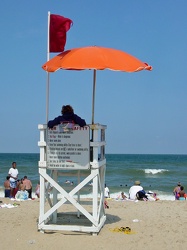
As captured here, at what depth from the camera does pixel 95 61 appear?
7324mm

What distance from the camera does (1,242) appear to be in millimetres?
7031

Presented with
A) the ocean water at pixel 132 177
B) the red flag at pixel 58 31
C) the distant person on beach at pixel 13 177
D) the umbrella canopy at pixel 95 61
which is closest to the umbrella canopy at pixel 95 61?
the umbrella canopy at pixel 95 61

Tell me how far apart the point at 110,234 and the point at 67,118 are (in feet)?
7.30

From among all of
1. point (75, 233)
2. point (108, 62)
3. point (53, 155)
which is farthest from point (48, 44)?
point (75, 233)

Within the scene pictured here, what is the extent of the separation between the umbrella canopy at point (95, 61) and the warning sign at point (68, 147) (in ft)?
3.50

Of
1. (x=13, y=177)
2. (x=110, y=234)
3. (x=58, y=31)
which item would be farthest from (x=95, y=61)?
(x=13, y=177)

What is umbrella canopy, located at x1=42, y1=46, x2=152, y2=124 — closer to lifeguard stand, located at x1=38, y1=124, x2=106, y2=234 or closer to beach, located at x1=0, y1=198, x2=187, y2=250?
lifeguard stand, located at x1=38, y1=124, x2=106, y2=234

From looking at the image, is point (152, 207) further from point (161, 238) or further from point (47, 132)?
point (47, 132)

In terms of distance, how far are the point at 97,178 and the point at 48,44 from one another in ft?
9.37

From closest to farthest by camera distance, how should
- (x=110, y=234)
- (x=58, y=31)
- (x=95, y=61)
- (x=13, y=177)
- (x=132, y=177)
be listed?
(x=95, y=61) < (x=110, y=234) < (x=58, y=31) < (x=13, y=177) < (x=132, y=177)

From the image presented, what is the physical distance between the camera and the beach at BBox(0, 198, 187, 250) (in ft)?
22.7

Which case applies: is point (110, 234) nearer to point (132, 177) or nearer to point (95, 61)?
point (95, 61)

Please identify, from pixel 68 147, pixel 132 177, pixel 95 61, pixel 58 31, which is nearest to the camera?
pixel 95 61

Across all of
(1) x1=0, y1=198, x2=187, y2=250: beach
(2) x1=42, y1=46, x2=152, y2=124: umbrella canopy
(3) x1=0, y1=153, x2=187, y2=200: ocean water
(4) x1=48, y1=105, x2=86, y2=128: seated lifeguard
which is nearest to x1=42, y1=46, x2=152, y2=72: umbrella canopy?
(2) x1=42, y1=46, x2=152, y2=124: umbrella canopy
